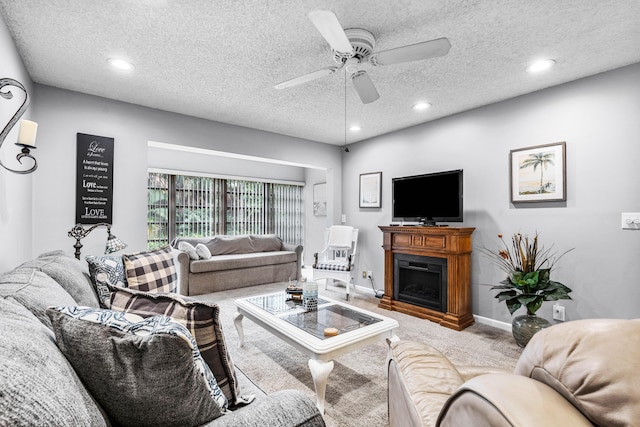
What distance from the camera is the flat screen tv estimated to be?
343 centimetres

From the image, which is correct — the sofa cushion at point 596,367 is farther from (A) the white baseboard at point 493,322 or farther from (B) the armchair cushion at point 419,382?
(A) the white baseboard at point 493,322

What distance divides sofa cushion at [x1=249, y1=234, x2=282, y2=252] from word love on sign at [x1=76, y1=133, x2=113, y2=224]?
9.38 feet

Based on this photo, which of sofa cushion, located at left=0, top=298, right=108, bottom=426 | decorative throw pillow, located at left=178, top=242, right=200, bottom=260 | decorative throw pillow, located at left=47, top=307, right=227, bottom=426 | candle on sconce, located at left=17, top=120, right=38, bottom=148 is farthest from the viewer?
decorative throw pillow, located at left=178, top=242, right=200, bottom=260

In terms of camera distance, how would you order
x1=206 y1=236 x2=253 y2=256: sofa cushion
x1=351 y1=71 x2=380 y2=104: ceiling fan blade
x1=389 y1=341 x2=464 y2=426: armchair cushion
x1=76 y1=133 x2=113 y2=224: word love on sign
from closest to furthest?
x1=389 y1=341 x2=464 y2=426: armchair cushion, x1=351 y1=71 x2=380 y2=104: ceiling fan blade, x1=76 y1=133 x2=113 y2=224: word love on sign, x1=206 y1=236 x2=253 y2=256: sofa cushion

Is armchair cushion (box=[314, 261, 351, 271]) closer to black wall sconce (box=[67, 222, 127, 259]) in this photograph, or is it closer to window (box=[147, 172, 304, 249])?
black wall sconce (box=[67, 222, 127, 259])

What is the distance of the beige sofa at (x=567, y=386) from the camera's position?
50 cm

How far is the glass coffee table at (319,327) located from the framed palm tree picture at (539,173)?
6.81ft

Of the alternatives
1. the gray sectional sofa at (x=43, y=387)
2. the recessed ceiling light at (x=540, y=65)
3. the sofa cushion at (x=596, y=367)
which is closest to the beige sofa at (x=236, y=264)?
the gray sectional sofa at (x=43, y=387)

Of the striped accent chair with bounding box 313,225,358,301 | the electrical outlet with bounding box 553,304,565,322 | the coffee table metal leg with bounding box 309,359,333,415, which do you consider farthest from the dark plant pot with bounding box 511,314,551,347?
the striped accent chair with bounding box 313,225,358,301

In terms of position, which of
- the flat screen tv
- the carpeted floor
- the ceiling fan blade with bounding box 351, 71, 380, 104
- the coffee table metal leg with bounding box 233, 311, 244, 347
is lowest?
the carpeted floor

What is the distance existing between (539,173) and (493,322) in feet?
5.42

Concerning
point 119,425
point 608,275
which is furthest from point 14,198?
point 608,275

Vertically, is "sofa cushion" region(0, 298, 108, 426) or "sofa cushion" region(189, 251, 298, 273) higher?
"sofa cushion" region(0, 298, 108, 426)

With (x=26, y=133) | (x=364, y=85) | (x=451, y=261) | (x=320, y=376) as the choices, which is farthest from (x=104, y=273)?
(x=451, y=261)
